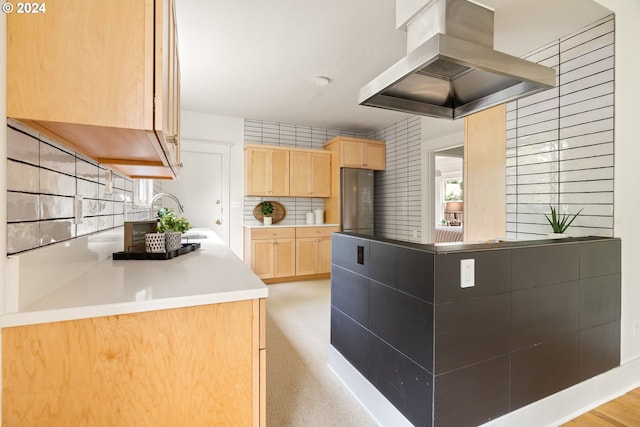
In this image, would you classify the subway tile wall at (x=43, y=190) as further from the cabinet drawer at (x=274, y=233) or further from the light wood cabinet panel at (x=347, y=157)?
the light wood cabinet panel at (x=347, y=157)

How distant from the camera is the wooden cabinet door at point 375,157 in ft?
15.9

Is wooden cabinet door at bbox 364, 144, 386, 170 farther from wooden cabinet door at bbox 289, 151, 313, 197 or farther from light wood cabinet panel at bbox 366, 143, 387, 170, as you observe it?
wooden cabinet door at bbox 289, 151, 313, 197

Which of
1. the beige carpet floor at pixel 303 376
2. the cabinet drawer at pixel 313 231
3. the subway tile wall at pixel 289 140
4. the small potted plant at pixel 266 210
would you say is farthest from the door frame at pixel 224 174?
the beige carpet floor at pixel 303 376

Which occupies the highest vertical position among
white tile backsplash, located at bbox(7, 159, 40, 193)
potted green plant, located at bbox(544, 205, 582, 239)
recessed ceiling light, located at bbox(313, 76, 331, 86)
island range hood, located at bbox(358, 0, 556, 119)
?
recessed ceiling light, located at bbox(313, 76, 331, 86)

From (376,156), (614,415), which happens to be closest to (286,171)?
(376,156)

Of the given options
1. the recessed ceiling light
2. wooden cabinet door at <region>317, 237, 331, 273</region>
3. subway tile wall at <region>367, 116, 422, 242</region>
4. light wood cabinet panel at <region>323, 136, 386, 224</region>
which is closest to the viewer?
the recessed ceiling light

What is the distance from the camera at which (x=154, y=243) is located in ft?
5.21

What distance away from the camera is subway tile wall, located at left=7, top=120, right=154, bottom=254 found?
761 millimetres

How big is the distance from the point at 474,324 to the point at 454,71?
1275 millimetres

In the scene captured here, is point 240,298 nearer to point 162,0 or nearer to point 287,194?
point 162,0

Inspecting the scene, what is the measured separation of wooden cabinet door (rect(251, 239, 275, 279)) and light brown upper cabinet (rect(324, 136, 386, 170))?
5.64 feet

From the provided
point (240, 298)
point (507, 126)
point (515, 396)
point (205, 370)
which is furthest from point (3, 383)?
point (507, 126)

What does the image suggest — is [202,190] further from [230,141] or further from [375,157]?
[375,157]

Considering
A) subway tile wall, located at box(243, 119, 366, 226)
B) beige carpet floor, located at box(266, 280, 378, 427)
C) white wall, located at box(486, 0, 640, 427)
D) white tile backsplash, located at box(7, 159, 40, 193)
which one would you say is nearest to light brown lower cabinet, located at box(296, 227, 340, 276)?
subway tile wall, located at box(243, 119, 366, 226)
